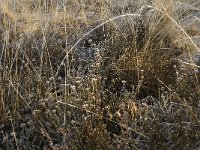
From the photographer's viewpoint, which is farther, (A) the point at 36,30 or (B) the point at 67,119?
(A) the point at 36,30

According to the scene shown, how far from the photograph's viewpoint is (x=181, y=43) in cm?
404

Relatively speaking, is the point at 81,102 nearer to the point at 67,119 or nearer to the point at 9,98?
the point at 67,119

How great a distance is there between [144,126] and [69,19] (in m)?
2.52

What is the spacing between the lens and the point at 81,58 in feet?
12.5

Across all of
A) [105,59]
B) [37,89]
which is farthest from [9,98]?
[105,59]

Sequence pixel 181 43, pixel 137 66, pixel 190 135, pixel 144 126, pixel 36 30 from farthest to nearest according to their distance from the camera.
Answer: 1. pixel 36 30
2. pixel 181 43
3. pixel 137 66
4. pixel 144 126
5. pixel 190 135

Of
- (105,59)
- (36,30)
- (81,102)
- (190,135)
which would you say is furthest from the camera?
(36,30)

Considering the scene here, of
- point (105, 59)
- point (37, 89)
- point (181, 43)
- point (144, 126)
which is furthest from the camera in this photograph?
point (181, 43)

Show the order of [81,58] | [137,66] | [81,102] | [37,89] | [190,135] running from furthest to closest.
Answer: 1. [81,58]
2. [137,66]
3. [37,89]
4. [81,102]
5. [190,135]

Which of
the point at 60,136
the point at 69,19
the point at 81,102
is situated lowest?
the point at 60,136

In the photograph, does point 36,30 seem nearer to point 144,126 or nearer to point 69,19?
point 69,19

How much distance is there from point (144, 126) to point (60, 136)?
0.49 metres

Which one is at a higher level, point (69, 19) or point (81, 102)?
point (69, 19)

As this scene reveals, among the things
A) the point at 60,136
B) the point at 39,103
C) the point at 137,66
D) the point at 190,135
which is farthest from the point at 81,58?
the point at 190,135
